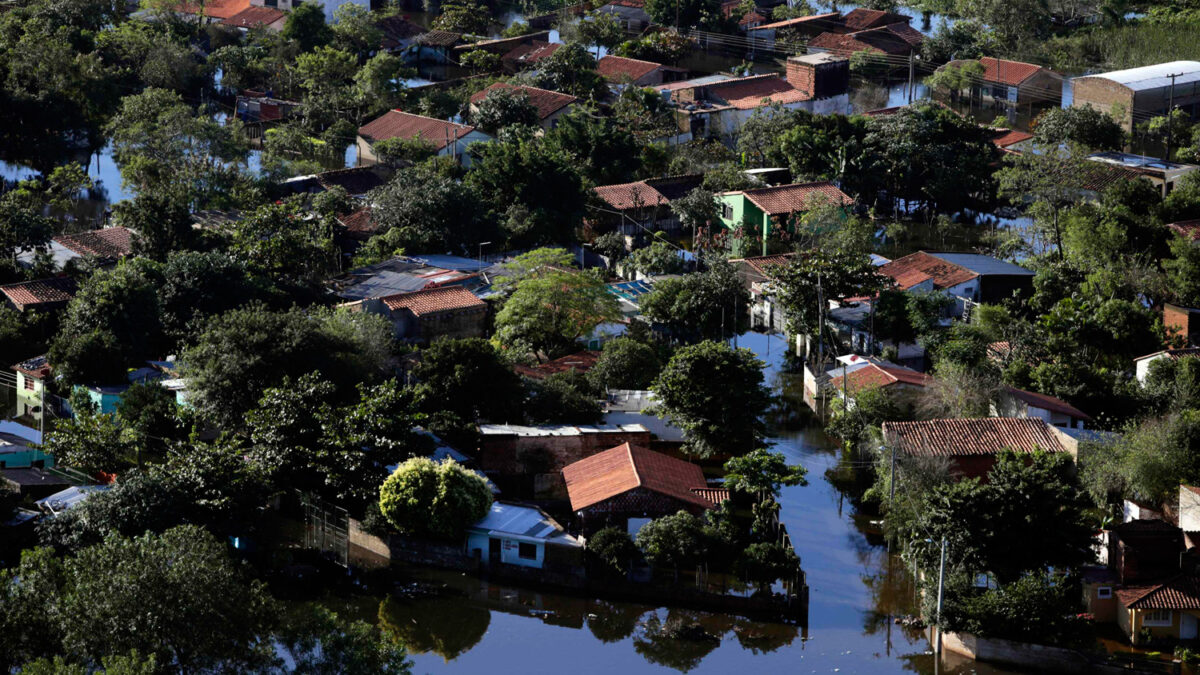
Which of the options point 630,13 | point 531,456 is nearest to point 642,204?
point 531,456

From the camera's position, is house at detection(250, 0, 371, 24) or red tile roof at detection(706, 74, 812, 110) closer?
red tile roof at detection(706, 74, 812, 110)

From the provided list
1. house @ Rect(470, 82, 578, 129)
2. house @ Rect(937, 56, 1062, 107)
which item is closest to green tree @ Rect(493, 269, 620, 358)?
house @ Rect(470, 82, 578, 129)

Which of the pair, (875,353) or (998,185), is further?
(998,185)

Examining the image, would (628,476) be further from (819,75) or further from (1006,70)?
(1006,70)

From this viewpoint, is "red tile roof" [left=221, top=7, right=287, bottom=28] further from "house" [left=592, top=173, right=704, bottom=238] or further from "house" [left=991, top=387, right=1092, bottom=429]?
"house" [left=991, top=387, right=1092, bottom=429]

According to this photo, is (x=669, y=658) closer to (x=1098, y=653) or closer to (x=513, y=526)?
(x=513, y=526)

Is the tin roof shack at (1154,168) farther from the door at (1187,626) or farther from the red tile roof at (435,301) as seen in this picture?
the door at (1187,626)

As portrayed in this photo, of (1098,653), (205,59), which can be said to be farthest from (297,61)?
(1098,653)

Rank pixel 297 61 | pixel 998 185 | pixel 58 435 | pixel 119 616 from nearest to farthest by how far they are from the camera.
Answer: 1. pixel 119 616
2. pixel 58 435
3. pixel 998 185
4. pixel 297 61
